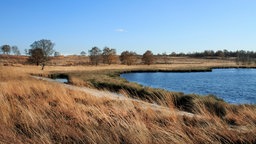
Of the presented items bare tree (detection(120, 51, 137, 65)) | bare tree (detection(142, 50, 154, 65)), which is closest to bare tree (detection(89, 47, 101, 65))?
bare tree (detection(120, 51, 137, 65))

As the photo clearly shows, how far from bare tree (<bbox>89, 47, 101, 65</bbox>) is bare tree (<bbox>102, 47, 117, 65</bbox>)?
1763 millimetres

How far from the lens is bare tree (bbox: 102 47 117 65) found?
9665cm

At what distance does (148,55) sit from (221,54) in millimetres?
91342

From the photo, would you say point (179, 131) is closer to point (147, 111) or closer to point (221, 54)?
point (147, 111)

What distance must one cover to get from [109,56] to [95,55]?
427 cm

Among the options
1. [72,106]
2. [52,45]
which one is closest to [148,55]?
[52,45]

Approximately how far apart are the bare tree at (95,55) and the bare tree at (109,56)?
176cm

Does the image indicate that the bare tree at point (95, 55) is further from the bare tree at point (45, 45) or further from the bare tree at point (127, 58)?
the bare tree at point (45, 45)

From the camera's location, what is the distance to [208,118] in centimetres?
670

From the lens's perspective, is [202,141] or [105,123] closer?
[202,141]

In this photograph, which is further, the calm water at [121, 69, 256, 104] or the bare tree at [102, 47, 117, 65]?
the bare tree at [102, 47, 117, 65]

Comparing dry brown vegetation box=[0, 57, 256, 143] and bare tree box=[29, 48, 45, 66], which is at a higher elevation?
bare tree box=[29, 48, 45, 66]

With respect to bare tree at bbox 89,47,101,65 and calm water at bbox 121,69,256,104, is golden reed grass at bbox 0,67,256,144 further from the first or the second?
bare tree at bbox 89,47,101,65

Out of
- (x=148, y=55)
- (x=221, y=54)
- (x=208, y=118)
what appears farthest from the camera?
(x=221, y=54)
